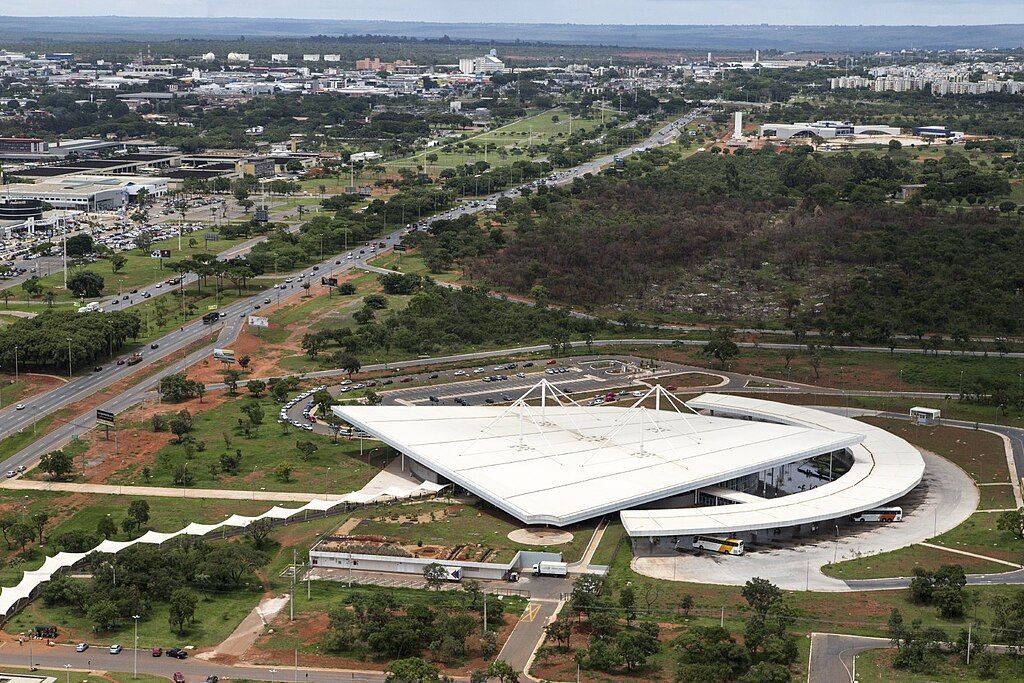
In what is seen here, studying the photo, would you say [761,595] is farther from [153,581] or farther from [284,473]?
[284,473]

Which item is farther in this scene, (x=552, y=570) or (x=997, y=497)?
(x=997, y=497)

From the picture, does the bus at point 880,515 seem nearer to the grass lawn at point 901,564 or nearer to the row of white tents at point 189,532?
the grass lawn at point 901,564

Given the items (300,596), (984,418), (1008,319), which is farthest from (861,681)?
(1008,319)

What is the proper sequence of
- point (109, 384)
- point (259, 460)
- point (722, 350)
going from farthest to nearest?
point (722, 350)
point (109, 384)
point (259, 460)

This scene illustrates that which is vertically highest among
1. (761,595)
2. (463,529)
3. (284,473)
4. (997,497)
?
(761,595)

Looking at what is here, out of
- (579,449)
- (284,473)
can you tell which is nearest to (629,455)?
(579,449)

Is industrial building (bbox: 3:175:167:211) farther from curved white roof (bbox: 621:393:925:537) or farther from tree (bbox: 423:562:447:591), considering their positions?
tree (bbox: 423:562:447:591)

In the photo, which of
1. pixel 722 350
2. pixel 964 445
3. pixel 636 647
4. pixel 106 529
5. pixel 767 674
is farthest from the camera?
pixel 722 350
